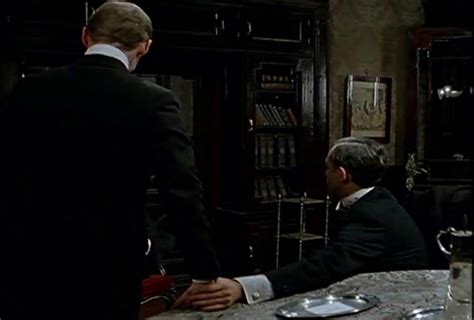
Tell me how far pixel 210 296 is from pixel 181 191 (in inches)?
11.9

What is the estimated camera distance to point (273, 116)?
571cm

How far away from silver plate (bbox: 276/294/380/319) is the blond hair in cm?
85

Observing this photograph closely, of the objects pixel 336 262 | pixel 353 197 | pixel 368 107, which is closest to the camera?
pixel 336 262

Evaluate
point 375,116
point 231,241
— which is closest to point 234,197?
point 231,241

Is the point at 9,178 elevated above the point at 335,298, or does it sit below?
above

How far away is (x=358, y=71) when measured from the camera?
637cm

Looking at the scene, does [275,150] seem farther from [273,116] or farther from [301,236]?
[301,236]

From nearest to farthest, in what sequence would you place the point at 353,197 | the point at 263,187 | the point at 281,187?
the point at 353,197 < the point at 263,187 < the point at 281,187

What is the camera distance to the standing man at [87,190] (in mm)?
1974

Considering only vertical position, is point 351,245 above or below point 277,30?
below

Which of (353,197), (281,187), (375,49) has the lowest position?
(281,187)

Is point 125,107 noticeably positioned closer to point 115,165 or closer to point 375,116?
point 115,165

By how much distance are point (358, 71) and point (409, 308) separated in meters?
4.52

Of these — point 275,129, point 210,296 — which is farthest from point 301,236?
point 210,296
